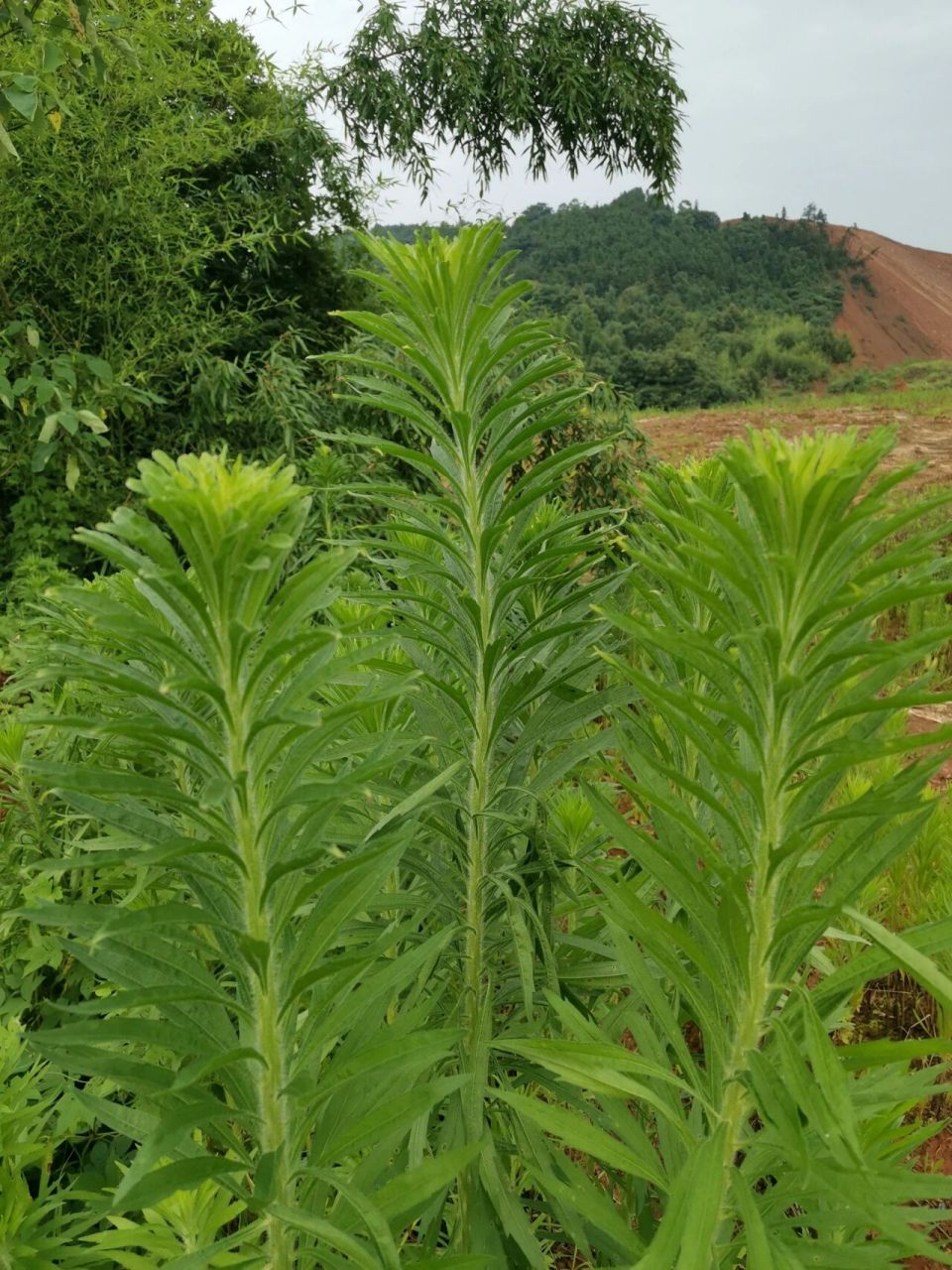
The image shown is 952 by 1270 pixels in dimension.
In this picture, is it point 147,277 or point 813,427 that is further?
point 813,427

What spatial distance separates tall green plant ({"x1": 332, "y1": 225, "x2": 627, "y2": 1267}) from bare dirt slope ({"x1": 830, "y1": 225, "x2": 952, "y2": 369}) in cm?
3890

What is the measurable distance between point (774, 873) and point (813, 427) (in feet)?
32.3

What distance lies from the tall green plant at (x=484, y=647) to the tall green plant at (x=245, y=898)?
0.19 metres

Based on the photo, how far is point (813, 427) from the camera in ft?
31.5

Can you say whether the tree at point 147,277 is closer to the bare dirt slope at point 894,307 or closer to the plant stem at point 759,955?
the plant stem at point 759,955

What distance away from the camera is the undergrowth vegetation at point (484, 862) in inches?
23.0

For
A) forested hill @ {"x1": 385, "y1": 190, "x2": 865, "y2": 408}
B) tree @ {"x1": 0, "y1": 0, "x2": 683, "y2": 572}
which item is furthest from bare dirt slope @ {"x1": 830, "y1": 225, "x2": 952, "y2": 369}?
tree @ {"x1": 0, "y1": 0, "x2": 683, "y2": 572}

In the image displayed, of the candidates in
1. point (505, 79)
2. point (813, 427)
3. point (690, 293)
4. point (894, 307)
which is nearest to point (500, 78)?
point (505, 79)

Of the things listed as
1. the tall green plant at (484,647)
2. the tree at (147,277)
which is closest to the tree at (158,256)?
the tree at (147,277)

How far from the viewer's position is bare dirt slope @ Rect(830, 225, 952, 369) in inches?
1569

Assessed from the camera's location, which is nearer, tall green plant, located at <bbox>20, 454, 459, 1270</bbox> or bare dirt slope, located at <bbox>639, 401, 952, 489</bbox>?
tall green plant, located at <bbox>20, 454, 459, 1270</bbox>

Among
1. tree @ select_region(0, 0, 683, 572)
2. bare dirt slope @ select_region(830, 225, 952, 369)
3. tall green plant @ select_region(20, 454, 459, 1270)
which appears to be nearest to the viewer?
tall green plant @ select_region(20, 454, 459, 1270)

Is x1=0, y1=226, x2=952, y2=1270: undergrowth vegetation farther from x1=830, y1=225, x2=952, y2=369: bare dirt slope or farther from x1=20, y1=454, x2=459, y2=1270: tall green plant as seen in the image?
x1=830, y1=225, x2=952, y2=369: bare dirt slope

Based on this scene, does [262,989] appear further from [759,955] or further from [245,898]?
[759,955]
